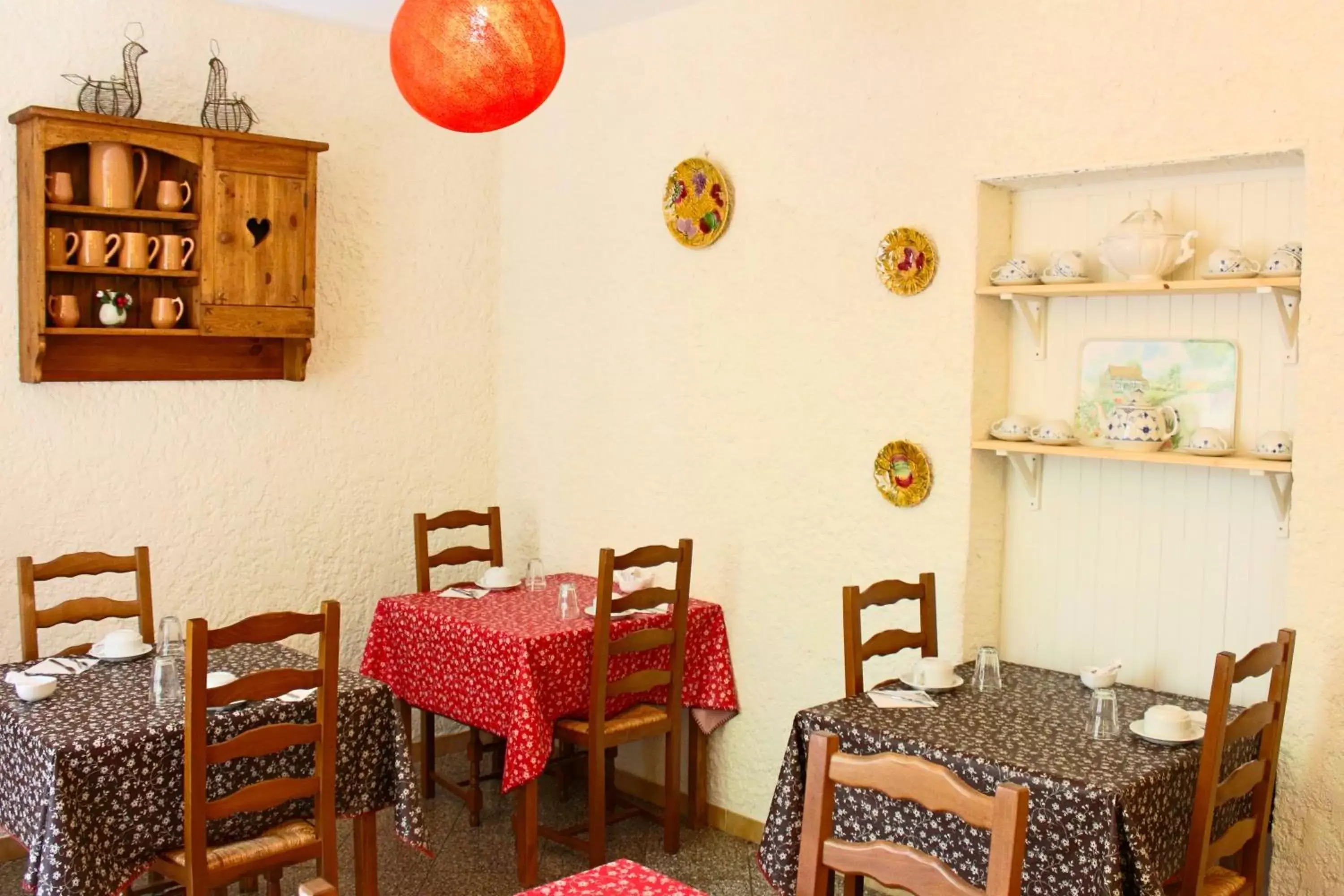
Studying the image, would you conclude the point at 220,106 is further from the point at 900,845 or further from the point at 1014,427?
the point at 900,845

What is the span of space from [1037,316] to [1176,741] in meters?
1.15

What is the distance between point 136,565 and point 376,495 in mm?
1075

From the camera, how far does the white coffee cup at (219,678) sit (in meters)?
2.79

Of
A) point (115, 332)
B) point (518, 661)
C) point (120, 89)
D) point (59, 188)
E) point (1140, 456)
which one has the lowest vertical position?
point (518, 661)

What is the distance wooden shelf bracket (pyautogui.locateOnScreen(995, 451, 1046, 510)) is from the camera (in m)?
3.25

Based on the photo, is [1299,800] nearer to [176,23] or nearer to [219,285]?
[219,285]

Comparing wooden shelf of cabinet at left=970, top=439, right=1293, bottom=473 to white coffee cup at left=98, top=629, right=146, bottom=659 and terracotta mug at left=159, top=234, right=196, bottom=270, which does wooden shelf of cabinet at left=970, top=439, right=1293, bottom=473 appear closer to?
white coffee cup at left=98, top=629, right=146, bottom=659

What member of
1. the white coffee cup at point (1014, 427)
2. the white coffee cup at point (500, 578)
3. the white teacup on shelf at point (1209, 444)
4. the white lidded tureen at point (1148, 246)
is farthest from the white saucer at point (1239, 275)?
the white coffee cup at point (500, 578)

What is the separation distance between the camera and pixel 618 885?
6.48 feet

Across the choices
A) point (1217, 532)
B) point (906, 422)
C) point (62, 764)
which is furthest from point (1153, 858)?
point (62, 764)

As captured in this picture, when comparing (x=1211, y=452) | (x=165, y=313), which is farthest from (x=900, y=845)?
(x=165, y=313)

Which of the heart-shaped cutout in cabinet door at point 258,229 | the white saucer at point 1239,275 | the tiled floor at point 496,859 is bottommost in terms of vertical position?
the tiled floor at point 496,859

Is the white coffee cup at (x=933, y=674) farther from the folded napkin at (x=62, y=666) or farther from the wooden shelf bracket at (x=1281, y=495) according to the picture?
the folded napkin at (x=62, y=666)

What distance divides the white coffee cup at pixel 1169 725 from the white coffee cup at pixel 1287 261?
0.94m
